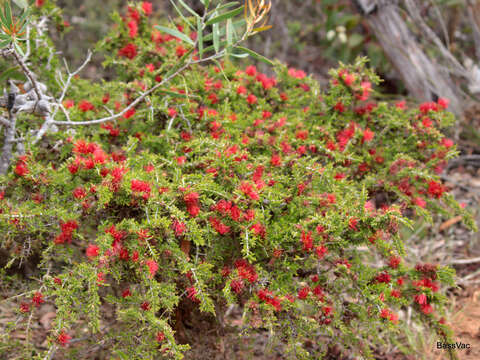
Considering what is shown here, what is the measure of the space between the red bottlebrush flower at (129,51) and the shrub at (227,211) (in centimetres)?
12

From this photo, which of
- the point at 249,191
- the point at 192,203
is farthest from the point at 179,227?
the point at 249,191

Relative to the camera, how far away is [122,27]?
2.10 m

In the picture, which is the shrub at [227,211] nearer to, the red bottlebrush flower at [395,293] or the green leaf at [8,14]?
the red bottlebrush flower at [395,293]

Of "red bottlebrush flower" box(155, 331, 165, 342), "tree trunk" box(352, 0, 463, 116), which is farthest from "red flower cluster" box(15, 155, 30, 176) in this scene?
"tree trunk" box(352, 0, 463, 116)

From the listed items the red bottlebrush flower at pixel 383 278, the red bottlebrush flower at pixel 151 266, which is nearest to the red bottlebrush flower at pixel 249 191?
the red bottlebrush flower at pixel 151 266

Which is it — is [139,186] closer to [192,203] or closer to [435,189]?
[192,203]

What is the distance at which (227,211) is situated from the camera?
1307 mm

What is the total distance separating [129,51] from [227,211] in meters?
1.20

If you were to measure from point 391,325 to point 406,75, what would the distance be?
7.78 feet

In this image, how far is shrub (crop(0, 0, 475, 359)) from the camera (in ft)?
4.14

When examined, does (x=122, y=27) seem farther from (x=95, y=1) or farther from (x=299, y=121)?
(x=95, y=1)

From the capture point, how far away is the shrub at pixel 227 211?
126 cm

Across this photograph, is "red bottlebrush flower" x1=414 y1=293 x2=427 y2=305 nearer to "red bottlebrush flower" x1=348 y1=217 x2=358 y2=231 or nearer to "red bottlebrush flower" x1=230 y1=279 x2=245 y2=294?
"red bottlebrush flower" x1=348 y1=217 x2=358 y2=231

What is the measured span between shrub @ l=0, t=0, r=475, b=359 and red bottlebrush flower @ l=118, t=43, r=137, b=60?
124 mm
